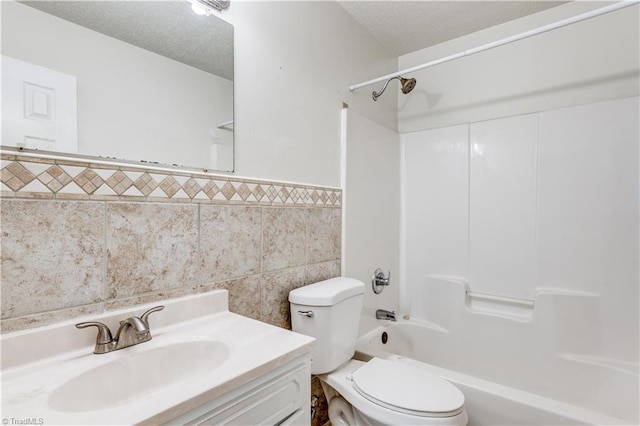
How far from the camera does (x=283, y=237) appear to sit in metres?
1.44

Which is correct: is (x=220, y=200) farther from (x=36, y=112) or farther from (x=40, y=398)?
(x=40, y=398)

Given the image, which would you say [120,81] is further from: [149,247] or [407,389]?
[407,389]

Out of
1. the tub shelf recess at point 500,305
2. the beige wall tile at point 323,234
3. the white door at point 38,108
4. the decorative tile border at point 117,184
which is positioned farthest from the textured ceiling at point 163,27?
the tub shelf recess at point 500,305

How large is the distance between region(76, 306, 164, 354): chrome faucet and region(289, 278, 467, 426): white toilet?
643mm

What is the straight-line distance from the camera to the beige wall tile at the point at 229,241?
1140mm

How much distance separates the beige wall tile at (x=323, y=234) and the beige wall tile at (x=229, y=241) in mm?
345

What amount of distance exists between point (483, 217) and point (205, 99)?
1855mm

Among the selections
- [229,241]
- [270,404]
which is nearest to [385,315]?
[229,241]

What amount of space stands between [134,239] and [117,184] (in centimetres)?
17

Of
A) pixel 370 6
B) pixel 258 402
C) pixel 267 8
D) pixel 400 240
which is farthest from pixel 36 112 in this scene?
pixel 400 240

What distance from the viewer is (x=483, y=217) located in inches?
84.0

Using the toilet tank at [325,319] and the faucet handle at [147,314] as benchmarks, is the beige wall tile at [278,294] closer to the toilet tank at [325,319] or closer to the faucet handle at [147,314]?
the toilet tank at [325,319]

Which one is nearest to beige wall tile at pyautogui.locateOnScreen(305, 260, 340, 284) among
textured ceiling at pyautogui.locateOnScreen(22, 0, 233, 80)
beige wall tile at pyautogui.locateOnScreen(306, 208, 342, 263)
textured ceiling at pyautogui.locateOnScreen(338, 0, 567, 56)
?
beige wall tile at pyautogui.locateOnScreen(306, 208, 342, 263)

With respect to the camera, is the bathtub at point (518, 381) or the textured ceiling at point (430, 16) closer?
the bathtub at point (518, 381)
